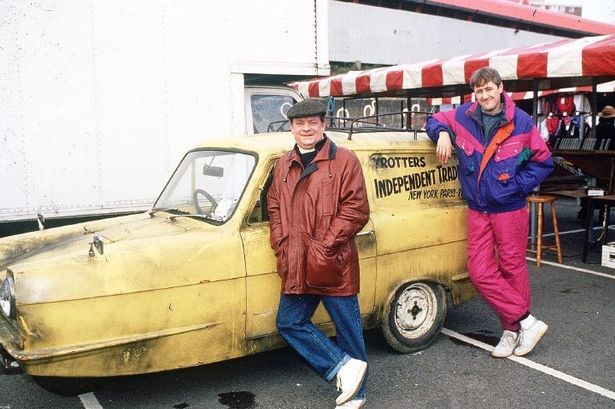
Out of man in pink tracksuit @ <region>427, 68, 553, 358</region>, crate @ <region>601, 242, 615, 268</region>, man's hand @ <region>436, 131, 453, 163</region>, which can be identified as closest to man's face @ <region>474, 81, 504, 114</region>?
man in pink tracksuit @ <region>427, 68, 553, 358</region>

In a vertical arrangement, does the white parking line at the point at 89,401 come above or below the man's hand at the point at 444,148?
below

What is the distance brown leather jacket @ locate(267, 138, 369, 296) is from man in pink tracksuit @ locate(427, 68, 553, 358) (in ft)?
4.26

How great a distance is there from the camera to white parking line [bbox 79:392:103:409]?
357 cm

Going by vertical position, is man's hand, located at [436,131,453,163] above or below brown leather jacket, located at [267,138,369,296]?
above

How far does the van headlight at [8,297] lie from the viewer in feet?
9.73

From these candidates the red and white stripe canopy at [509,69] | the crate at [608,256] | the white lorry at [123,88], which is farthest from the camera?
the crate at [608,256]

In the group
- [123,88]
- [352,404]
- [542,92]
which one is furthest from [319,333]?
[542,92]

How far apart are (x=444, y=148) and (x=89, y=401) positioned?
9.91 feet

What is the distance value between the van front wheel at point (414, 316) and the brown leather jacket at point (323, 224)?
1021 millimetres

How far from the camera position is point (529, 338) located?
165 inches

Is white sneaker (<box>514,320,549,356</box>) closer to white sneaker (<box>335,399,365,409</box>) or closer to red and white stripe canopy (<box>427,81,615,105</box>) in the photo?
white sneaker (<box>335,399,365,409</box>)

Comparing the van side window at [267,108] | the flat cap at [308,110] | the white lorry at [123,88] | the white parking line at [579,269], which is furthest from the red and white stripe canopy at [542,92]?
the flat cap at [308,110]

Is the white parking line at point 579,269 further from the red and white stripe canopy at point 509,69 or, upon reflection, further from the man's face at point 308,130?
the man's face at point 308,130

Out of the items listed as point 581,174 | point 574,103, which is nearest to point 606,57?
point 581,174
